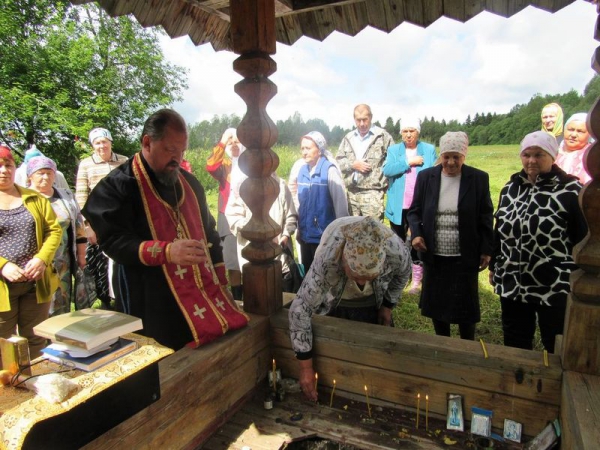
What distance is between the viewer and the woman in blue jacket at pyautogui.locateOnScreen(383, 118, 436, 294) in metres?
4.66

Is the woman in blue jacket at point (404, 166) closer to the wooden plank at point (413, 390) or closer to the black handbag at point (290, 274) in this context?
the black handbag at point (290, 274)

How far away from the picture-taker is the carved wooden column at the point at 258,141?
2.33m

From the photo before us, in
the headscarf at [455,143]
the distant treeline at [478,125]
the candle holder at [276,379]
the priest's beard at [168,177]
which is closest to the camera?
the priest's beard at [168,177]

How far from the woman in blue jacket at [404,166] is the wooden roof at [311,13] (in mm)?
1625

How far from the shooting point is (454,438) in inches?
81.0

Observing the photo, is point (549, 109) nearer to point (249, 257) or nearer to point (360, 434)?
point (249, 257)

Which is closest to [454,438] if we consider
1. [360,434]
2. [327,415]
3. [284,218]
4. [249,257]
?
[360,434]

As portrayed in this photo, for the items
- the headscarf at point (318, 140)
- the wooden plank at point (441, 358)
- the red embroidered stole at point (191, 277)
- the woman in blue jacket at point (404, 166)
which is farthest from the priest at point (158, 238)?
the woman in blue jacket at point (404, 166)

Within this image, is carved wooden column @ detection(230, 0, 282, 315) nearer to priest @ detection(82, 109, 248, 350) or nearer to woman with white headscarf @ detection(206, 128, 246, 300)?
priest @ detection(82, 109, 248, 350)

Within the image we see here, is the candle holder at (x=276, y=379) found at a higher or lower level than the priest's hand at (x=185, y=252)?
lower

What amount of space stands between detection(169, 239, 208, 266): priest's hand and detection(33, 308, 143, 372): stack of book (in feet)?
1.37

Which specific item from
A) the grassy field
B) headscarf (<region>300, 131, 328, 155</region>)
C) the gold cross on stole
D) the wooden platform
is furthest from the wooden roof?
the grassy field

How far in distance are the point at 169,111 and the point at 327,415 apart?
1.73 metres

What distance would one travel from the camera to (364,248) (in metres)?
2.12
